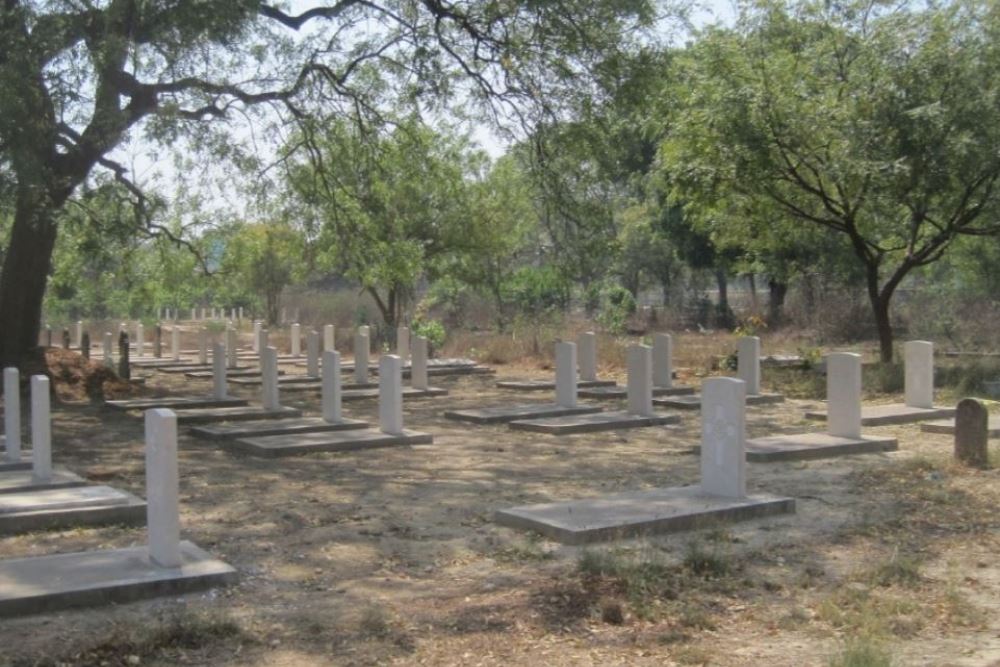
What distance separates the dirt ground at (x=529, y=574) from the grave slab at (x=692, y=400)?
5.36m

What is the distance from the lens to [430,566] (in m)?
7.13

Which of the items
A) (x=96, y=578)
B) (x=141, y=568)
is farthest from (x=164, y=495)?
(x=96, y=578)

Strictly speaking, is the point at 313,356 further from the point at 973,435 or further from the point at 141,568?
the point at 141,568

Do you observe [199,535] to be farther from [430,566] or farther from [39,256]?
[39,256]

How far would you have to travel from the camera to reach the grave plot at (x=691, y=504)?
7711mm

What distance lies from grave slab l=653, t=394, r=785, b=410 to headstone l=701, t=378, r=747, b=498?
25.8 ft

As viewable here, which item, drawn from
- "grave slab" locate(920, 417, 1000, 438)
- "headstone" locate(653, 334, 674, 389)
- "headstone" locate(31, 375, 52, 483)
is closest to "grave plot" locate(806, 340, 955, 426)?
"grave slab" locate(920, 417, 1000, 438)

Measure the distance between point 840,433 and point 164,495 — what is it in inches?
326

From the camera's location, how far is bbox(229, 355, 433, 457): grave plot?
1225cm

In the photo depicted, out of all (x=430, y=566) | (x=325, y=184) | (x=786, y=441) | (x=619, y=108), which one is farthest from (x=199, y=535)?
(x=325, y=184)

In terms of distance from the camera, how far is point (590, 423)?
46.9 feet

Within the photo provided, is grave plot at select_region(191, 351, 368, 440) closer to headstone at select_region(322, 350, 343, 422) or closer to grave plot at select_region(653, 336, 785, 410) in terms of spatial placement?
headstone at select_region(322, 350, 343, 422)

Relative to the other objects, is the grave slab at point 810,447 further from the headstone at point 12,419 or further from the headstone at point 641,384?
the headstone at point 12,419

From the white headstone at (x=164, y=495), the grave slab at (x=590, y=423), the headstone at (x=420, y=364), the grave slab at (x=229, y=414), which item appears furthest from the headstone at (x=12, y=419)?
the headstone at (x=420, y=364)
